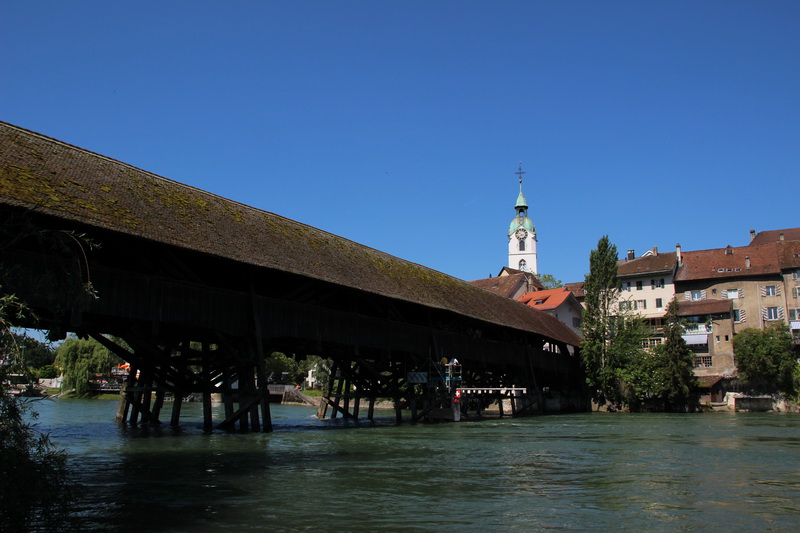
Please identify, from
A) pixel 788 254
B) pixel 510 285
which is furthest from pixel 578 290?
pixel 788 254

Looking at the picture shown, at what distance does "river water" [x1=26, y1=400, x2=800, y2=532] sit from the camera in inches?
273

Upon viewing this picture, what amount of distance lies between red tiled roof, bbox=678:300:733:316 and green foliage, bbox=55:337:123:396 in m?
39.4

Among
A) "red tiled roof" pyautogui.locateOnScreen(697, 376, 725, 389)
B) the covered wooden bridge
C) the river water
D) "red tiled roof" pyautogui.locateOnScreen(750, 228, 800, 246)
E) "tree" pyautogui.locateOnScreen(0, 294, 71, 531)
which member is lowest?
the river water

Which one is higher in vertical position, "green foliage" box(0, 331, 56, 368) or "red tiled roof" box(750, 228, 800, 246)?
"red tiled roof" box(750, 228, 800, 246)

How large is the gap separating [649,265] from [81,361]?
135ft

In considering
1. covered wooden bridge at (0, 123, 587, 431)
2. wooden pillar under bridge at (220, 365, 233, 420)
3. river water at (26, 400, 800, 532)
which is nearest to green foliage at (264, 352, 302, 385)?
covered wooden bridge at (0, 123, 587, 431)

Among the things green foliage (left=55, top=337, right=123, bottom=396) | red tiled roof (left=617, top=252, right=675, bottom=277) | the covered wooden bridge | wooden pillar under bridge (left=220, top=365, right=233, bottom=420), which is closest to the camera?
the covered wooden bridge

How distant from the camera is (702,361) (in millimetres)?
44812

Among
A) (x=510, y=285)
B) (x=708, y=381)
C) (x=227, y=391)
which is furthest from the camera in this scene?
(x=510, y=285)

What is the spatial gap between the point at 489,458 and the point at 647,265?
41858mm

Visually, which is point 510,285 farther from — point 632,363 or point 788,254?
point 788,254

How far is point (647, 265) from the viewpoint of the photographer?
2014 inches

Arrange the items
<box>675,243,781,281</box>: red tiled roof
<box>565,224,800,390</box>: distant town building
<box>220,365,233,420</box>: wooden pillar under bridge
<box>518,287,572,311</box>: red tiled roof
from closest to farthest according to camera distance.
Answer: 1. <box>220,365,233,420</box>: wooden pillar under bridge
2. <box>565,224,800,390</box>: distant town building
3. <box>675,243,781,281</box>: red tiled roof
4. <box>518,287,572,311</box>: red tiled roof

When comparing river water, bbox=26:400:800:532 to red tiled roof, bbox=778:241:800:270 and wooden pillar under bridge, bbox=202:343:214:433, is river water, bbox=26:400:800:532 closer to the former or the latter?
wooden pillar under bridge, bbox=202:343:214:433
